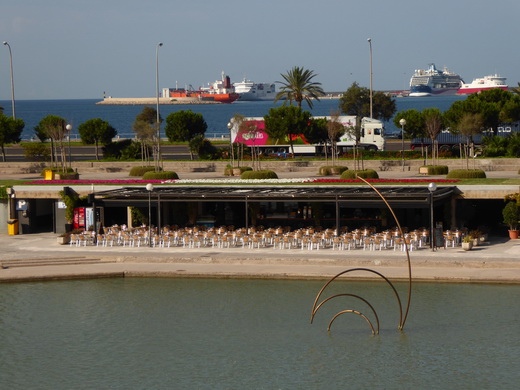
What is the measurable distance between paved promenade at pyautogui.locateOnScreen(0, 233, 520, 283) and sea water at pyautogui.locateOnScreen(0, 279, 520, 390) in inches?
22.3

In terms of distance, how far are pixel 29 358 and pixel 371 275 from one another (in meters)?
12.8

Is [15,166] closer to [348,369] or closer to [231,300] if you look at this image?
[231,300]

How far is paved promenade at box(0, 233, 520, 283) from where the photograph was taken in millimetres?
31594

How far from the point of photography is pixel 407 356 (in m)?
23.8

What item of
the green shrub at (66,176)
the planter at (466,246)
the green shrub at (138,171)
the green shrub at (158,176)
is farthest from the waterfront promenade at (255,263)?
the green shrub at (138,171)

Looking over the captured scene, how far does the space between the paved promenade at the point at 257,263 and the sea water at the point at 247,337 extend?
57cm

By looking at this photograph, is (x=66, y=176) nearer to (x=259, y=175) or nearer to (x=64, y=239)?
(x=259, y=175)

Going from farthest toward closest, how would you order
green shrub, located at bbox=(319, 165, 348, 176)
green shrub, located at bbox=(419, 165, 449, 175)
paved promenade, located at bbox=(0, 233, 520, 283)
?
green shrub, located at bbox=(319, 165, 348, 176), green shrub, located at bbox=(419, 165, 449, 175), paved promenade, located at bbox=(0, 233, 520, 283)

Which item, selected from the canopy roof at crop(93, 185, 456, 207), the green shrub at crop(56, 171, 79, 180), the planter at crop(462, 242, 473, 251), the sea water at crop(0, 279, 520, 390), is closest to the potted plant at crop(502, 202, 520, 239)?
the canopy roof at crop(93, 185, 456, 207)

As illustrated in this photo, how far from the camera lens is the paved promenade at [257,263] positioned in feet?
104

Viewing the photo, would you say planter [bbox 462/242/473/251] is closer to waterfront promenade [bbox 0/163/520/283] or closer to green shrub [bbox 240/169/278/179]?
waterfront promenade [bbox 0/163/520/283]

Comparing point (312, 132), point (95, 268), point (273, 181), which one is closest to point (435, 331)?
point (95, 268)

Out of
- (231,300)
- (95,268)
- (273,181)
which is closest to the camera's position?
(231,300)

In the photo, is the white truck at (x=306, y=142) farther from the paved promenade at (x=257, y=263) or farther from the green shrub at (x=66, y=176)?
the paved promenade at (x=257, y=263)
